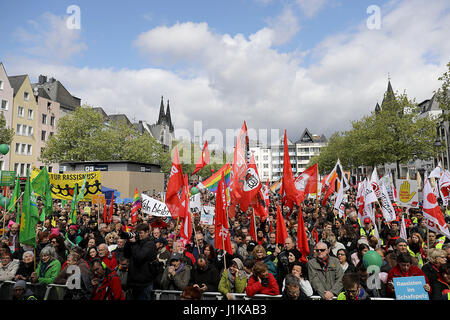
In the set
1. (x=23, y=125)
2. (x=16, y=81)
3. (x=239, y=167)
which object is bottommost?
(x=239, y=167)

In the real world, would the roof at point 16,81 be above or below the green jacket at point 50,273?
above

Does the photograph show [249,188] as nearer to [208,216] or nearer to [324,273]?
[208,216]

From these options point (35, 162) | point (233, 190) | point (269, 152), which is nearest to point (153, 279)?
point (233, 190)

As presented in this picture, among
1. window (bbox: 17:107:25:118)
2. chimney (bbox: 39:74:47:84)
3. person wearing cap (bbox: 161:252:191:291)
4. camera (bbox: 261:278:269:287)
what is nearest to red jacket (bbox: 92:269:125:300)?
person wearing cap (bbox: 161:252:191:291)

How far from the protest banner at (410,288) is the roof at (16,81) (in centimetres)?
5327

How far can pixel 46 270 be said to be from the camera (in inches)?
218

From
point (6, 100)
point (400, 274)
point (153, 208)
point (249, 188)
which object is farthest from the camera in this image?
point (6, 100)

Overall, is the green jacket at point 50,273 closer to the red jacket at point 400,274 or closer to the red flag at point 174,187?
the red flag at point 174,187

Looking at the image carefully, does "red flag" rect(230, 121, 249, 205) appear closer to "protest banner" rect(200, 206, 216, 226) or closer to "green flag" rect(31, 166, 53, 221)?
"protest banner" rect(200, 206, 216, 226)

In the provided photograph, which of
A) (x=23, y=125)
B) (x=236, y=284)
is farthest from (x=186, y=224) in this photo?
(x=23, y=125)

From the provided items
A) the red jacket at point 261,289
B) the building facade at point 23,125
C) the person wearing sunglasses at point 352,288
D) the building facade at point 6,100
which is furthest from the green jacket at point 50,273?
the building facade at point 23,125

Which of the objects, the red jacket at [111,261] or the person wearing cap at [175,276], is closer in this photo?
the person wearing cap at [175,276]

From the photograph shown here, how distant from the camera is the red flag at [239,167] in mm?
9367

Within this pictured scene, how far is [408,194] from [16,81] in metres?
52.8
